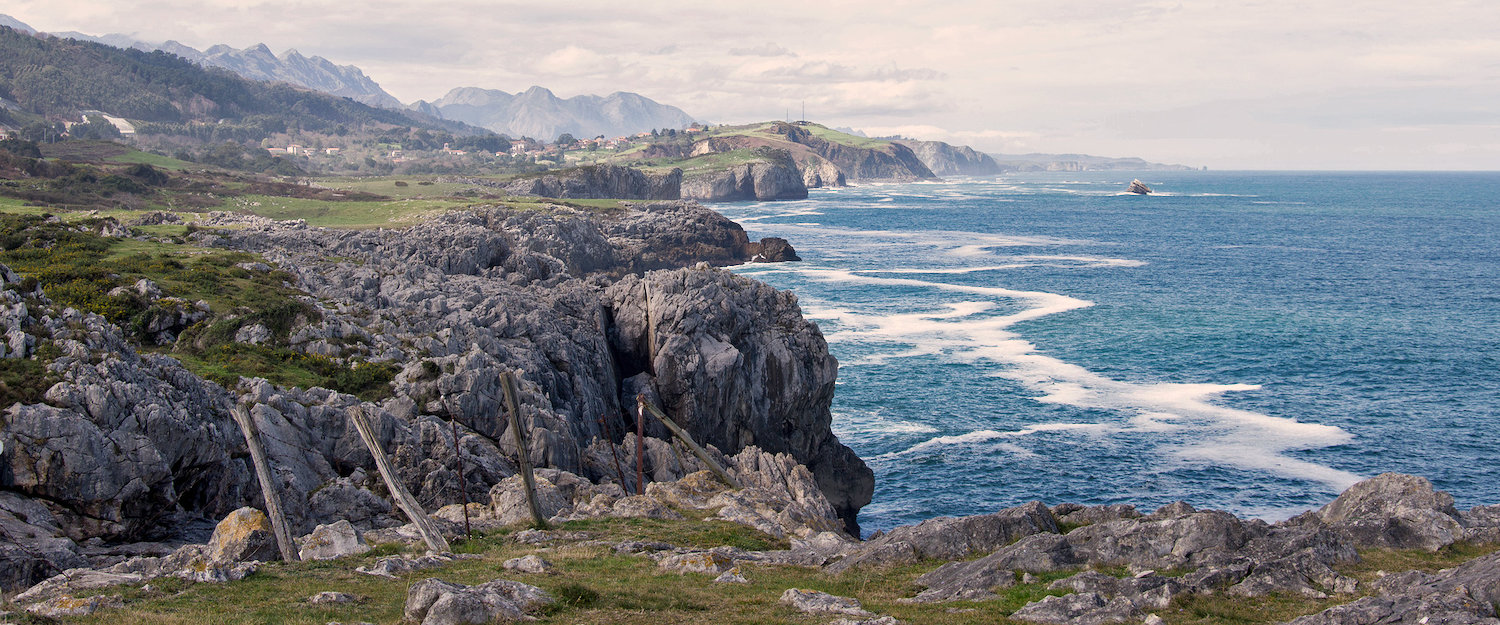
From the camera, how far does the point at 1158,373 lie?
197 ft

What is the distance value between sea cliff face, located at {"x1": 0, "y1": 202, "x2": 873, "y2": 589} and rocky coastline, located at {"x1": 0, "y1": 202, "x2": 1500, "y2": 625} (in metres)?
0.08

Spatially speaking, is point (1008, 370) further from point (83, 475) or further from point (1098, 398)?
point (83, 475)

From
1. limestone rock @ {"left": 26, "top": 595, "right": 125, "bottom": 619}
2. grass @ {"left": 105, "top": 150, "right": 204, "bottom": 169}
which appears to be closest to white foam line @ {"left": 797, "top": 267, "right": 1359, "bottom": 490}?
limestone rock @ {"left": 26, "top": 595, "right": 125, "bottom": 619}

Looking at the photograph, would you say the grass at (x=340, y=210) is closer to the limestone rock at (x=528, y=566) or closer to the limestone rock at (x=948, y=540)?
the limestone rock at (x=528, y=566)

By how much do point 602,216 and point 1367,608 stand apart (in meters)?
116

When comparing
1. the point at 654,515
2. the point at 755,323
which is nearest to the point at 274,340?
the point at 654,515

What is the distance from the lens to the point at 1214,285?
9394 cm

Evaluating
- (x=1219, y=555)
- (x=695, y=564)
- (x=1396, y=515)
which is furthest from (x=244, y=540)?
(x=1396, y=515)

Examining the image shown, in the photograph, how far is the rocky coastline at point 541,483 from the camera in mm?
15789

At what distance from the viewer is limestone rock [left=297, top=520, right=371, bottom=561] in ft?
63.6

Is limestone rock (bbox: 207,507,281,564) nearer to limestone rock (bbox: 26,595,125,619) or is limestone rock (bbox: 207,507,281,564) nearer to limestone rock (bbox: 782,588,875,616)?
limestone rock (bbox: 26,595,125,619)

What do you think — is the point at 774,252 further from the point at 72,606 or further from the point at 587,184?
the point at 72,606

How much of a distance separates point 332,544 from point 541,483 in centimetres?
752

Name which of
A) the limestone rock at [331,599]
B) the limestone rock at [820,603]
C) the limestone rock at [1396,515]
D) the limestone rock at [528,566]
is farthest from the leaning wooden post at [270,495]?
the limestone rock at [1396,515]
